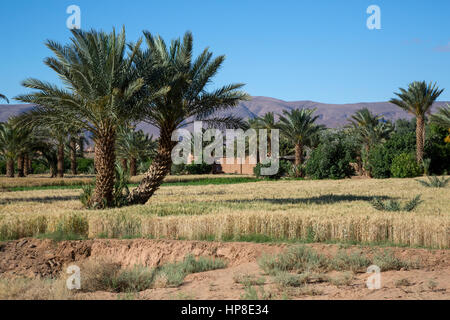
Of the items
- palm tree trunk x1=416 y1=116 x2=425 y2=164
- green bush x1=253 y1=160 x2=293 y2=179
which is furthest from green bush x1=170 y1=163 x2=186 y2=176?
palm tree trunk x1=416 y1=116 x2=425 y2=164

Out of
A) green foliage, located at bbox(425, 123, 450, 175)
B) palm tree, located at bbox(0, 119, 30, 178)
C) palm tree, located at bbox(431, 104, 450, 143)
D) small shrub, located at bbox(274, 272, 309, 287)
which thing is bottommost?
small shrub, located at bbox(274, 272, 309, 287)

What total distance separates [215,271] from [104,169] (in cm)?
895

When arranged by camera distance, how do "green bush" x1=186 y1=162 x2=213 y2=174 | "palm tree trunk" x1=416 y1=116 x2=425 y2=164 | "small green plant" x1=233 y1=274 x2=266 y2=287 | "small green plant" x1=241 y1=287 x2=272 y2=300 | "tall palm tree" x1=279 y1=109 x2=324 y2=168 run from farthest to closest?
"green bush" x1=186 y1=162 x2=213 y2=174 → "tall palm tree" x1=279 y1=109 x2=324 y2=168 → "palm tree trunk" x1=416 y1=116 x2=425 y2=164 → "small green plant" x1=233 y1=274 x2=266 y2=287 → "small green plant" x1=241 y1=287 x2=272 y2=300

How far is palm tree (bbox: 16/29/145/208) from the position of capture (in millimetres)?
15055

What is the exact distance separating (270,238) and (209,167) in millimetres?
43479

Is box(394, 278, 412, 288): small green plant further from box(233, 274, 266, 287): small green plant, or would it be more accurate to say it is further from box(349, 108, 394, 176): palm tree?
box(349, 108, 394, 176): palm tree

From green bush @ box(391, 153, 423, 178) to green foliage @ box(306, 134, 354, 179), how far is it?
12.6 ft

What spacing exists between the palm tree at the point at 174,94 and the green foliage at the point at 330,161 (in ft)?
66.2

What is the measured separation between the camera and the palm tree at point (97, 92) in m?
15.1

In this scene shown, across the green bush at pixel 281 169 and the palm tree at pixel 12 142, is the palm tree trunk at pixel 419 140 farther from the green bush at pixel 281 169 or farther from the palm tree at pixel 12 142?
the palm tree at pixel 12 142

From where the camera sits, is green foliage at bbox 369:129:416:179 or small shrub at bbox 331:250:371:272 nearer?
small shrub at bbox 331:250:371:272

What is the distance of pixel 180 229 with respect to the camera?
10.4 meters
